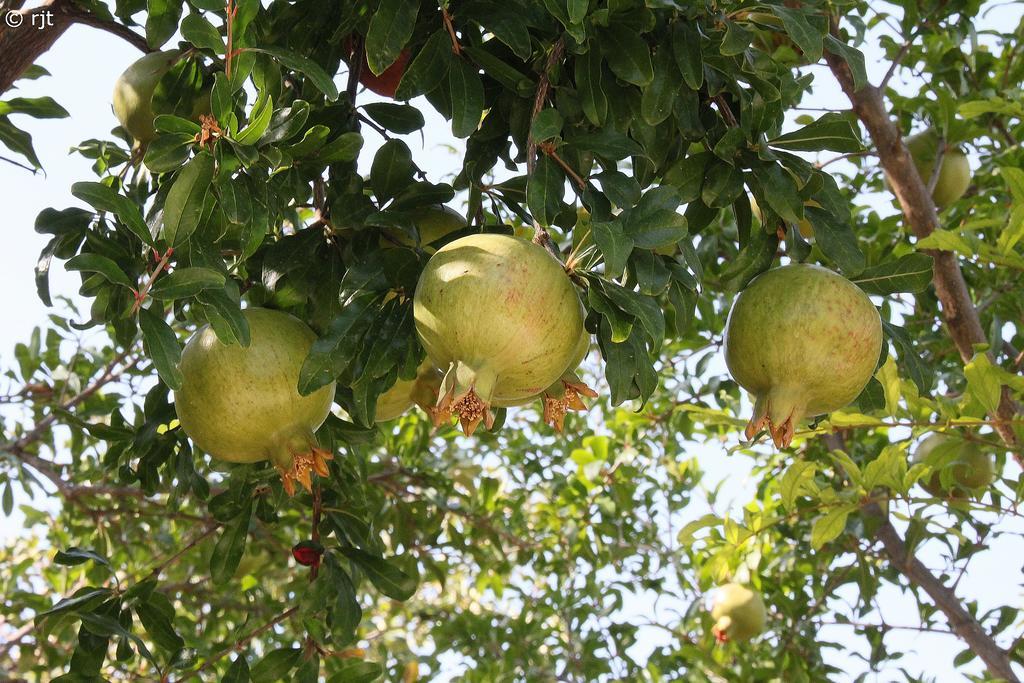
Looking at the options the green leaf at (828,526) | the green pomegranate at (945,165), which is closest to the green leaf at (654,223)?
the green leaf at (828,526)

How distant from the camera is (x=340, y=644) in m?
A: 2.05

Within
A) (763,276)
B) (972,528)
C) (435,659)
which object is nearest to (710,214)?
(763,276)

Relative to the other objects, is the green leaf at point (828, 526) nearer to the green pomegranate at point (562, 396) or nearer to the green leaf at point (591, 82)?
the green pomegranate at point (562, 396)

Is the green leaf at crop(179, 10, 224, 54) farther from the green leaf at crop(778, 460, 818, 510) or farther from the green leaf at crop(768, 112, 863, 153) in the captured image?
the green leaf at crop(778, 460, 818, 510)

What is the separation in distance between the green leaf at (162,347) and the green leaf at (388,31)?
1.55ft

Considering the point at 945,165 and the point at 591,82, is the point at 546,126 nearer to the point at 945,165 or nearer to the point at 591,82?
the point at 591,82

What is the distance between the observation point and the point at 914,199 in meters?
2.49

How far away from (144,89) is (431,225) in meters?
A: 0.68

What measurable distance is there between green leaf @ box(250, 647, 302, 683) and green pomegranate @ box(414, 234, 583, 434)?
946mm

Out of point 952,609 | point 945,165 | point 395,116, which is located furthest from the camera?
point 945,165

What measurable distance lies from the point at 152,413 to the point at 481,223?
0.82 m

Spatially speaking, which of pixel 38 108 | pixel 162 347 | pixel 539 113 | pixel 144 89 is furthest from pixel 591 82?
pixel 38 108

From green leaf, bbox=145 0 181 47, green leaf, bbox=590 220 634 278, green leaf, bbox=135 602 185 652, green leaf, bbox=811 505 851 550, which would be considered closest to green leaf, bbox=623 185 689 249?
green leaf, bbox=590 220 634 278

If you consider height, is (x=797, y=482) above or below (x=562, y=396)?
above
